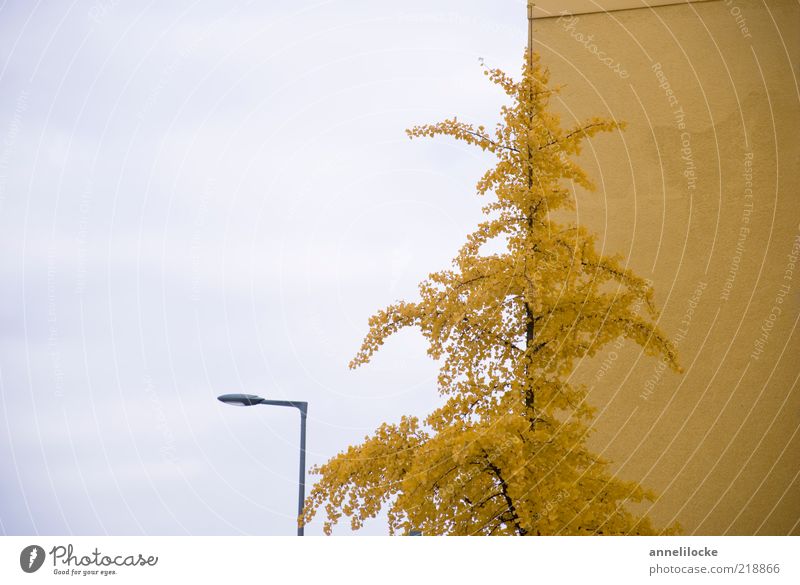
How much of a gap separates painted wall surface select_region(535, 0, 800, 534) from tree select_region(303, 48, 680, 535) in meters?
5.44

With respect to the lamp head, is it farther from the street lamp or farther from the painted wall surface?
the painted wall surface

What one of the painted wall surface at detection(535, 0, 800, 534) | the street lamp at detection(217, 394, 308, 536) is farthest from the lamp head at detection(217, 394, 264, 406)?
the painted wall surface at detection(535, 0, 800, 534)

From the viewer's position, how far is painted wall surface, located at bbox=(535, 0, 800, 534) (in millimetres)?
12727

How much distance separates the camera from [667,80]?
1384cm

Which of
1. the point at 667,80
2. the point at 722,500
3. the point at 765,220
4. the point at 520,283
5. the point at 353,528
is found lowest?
the point at 722,500

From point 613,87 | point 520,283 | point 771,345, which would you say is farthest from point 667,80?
point 520,283

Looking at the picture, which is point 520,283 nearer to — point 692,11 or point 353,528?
point 353,528

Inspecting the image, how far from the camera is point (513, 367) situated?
308 inches

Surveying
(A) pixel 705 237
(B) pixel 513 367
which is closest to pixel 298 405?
(B) pixel 513 367

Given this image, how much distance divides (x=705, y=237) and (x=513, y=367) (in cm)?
692

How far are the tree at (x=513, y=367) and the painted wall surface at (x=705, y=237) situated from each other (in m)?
5.44

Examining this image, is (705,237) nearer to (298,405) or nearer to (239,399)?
(298,405)

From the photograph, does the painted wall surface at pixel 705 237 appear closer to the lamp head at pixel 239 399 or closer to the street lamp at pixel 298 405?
the street lamp at pixel 298 405
